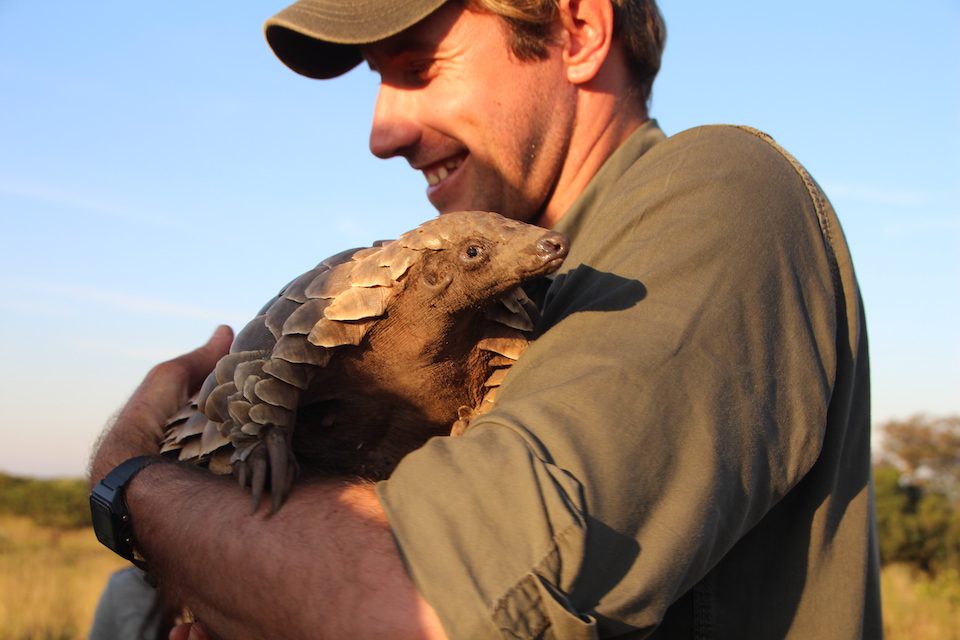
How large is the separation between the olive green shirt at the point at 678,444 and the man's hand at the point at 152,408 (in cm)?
131

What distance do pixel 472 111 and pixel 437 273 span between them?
0.73 m

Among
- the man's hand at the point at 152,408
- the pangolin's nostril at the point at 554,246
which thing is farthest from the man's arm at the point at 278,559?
the pangolin's nostril at the point at 554,246

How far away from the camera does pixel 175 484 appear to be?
2287 mm

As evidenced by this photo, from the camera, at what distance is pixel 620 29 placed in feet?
10.9

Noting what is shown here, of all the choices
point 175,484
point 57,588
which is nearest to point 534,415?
point 175,484

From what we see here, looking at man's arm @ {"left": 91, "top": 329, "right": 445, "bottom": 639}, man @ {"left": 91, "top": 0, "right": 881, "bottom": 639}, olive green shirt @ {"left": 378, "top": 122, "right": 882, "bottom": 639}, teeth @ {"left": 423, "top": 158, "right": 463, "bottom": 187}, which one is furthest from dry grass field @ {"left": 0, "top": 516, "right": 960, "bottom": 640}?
olive green shirt @ {"left": 378, "top": 122, "right": 882, "bottom": 639}

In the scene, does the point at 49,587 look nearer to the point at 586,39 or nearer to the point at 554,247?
the point at 586,39

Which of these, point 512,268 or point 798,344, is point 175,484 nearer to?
point 512,268

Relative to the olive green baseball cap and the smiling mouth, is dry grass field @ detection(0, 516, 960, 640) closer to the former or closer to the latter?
the olive green baseball cap

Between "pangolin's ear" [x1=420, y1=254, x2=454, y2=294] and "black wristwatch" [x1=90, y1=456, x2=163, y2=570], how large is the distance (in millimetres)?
868

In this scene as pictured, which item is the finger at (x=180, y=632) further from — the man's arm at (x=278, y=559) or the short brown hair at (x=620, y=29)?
the short brown hair at (x=620, y=29)

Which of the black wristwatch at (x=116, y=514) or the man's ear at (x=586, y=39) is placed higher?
the man's ear at (x=586, y=39)

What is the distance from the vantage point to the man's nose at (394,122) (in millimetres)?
3215

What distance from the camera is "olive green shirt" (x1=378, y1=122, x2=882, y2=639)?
1647mm
